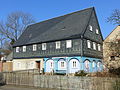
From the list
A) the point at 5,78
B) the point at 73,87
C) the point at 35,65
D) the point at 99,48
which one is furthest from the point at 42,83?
the point at 99,48

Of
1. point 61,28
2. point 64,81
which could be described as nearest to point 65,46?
point 61,28

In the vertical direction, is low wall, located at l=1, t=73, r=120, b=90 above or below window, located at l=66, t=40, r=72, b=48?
below

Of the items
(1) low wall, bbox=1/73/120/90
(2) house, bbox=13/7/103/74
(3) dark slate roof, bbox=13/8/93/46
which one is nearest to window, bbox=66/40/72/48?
(2) house, bbox=13/7/103/74

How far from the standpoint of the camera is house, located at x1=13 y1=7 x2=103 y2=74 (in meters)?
24.2

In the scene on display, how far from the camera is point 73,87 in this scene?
13.7 m

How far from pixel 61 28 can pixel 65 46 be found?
15.3 ft

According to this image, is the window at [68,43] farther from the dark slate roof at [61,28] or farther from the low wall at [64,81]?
the low wall at [64,81]

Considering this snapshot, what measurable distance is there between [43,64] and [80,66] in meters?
7.58

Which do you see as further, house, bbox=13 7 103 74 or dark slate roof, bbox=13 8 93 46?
dark slate roof, bbox=13 8 93 46

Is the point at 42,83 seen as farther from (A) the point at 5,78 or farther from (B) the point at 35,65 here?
(B) the point at 35,65

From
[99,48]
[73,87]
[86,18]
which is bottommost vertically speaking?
[73,87]

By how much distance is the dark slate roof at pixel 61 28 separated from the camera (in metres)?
26.0

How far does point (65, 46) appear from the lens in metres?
25.5

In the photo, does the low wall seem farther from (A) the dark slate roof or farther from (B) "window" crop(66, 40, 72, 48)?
(A) the dark slate roof
